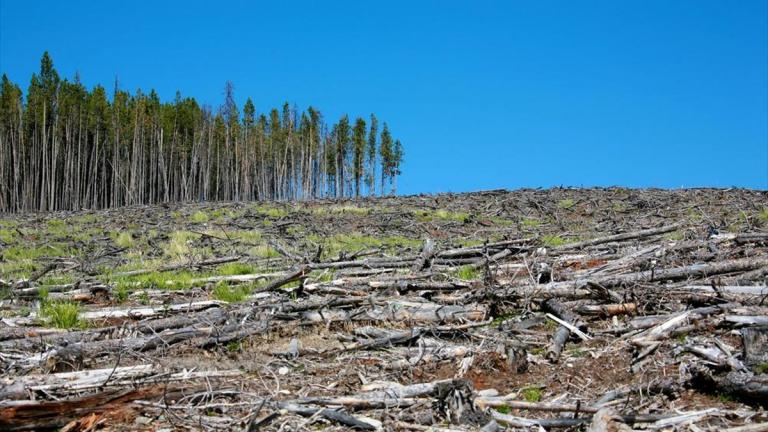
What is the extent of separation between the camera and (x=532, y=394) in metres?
4.29

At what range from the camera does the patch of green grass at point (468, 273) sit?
8.02 meters

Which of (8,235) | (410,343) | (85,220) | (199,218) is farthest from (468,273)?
(85,220)

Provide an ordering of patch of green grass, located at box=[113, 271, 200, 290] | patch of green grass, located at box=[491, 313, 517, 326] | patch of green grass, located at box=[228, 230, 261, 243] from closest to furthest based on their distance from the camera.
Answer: patch of green grass, located at box=[491, 313, 517, 326] → patch of green grass, located at box=[113, 271, 200, 290] → patch of green grass, located at box=[228, 230, 261, 243]

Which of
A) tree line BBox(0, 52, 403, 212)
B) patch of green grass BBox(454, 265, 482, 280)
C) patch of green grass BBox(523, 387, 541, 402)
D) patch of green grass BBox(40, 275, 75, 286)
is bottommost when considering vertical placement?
patch of green grass BBox(523, 387, 541, 402)

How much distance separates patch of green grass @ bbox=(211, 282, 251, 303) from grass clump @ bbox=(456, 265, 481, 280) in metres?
2.96

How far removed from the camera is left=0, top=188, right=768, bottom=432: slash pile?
3922 mm

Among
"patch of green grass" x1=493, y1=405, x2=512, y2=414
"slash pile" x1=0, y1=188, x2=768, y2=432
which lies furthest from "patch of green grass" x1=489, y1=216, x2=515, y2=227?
"patch of green grass" x1=493, y1=405, x2=512, y2=414

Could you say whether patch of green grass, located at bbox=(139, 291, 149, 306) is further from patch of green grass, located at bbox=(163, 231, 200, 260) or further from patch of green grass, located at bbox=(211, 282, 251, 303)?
patch of green grass, located at bbox=(163, 231, 200, 260)

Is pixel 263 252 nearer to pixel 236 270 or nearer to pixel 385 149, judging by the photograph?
pixel 236 270

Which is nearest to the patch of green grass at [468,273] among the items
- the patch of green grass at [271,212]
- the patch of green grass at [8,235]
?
the patch of green grass at [271,212]

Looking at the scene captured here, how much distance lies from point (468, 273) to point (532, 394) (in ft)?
13.0

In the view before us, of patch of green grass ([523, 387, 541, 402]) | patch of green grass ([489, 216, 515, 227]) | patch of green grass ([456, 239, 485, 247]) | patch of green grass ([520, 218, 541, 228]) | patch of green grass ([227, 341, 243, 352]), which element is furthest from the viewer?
patch of green grass ([489, 216, 515, 227])

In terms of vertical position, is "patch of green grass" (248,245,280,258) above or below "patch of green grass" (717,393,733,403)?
above

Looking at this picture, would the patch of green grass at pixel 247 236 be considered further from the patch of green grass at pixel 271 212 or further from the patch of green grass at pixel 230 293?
the patch of green grass at pixel 230 293
